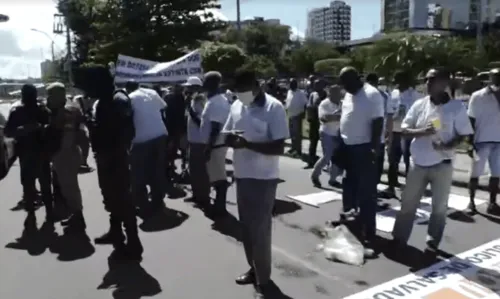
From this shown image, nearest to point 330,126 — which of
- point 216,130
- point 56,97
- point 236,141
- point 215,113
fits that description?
point 215,113

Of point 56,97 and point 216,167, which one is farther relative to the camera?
point 216,167

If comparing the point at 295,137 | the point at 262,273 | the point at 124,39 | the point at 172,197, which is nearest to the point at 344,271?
the point at 262,273

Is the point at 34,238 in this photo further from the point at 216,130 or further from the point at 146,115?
the point at 216,130

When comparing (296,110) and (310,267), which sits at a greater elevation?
(296,110)

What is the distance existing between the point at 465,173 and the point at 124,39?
2130 cm

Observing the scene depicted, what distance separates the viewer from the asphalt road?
4.97m

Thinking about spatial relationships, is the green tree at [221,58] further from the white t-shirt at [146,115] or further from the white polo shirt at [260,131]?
the white polo shirt at [260,131]

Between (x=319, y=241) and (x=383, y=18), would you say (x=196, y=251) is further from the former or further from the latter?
(x=383, y=18)

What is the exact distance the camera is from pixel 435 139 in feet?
17.8

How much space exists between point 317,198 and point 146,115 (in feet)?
9.22

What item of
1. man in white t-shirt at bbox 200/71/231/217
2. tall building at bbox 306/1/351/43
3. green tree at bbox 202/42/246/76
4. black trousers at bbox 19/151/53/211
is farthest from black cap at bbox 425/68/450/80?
tall building at bbox 306/1/351/43

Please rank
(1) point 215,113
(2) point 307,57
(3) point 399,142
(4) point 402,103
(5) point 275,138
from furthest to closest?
1. (2) point 307,57
2. (3) point 399,142
3. (4) point 402,103
4. (1) point 215,113
5. (5) point 275,138

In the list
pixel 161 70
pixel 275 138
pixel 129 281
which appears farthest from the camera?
pixel 161 70

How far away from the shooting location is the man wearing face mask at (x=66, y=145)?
6645 mm
